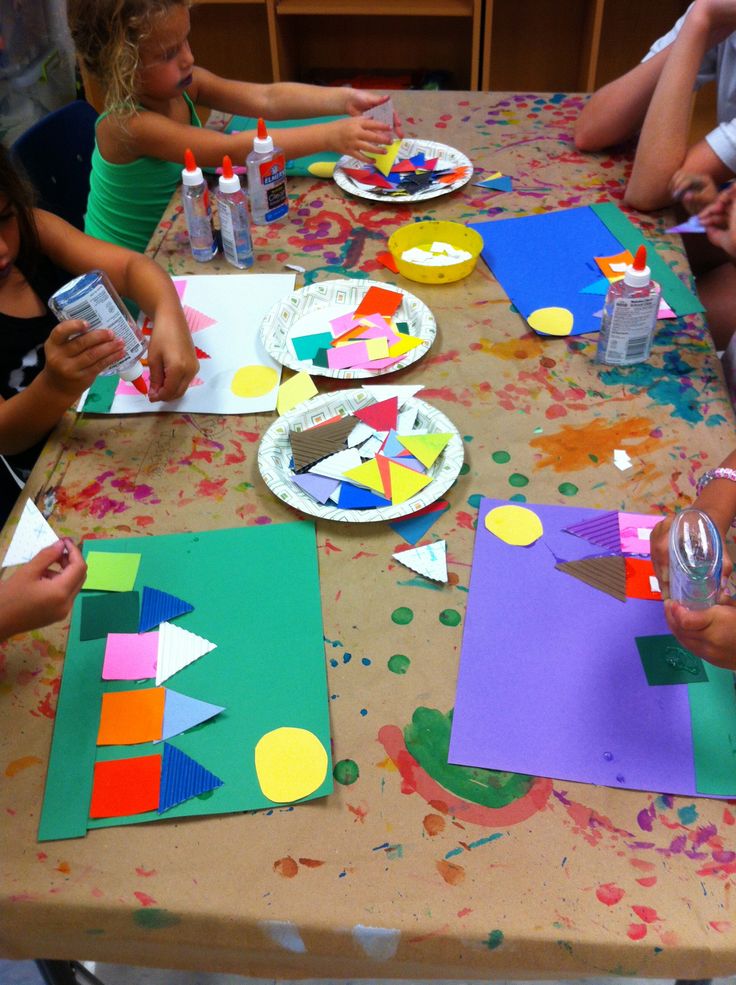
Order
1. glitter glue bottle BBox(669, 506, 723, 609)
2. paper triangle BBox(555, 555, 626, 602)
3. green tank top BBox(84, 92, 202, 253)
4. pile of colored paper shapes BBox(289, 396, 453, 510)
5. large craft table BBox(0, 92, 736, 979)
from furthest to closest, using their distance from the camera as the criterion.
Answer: green tank top BBox(84, 92, 202, 253), pile of colored paper shapes BBox(289, 396, 453, 510), paper triangle BBox(555, 555, 626, 602), glitter glue bottle BBox(669, 506, 723, 609), large craft table BBox(0, 92, 736, 979)

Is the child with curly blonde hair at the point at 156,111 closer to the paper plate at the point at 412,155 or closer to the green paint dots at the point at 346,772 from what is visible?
the paper plate at the point at 412,155

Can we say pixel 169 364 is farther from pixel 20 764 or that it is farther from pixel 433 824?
pixel 433 824

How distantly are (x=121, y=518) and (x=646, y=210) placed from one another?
103cm

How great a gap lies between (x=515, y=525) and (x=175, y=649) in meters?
0.38

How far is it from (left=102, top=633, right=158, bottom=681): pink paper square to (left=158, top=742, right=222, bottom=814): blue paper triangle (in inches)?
3.7

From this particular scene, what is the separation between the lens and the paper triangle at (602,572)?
0.81 meters

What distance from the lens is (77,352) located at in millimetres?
938

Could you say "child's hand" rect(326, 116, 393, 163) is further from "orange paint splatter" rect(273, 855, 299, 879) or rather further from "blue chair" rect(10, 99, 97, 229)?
"orange paint splatter" rect(273, 855, 299, 879)

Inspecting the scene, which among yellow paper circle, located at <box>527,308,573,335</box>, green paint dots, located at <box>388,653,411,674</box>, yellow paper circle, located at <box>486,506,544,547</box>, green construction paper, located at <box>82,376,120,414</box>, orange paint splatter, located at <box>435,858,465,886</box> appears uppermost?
yellow paper circle, located at <box>527,308,573,335</box>

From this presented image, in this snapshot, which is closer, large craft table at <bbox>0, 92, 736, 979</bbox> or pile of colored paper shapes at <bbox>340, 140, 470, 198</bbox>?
large craft table at <bbox>0, 92, 736, 979</bbox>

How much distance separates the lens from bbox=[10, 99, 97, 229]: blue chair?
1.57 m

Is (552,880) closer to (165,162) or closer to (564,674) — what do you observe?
(564,674)

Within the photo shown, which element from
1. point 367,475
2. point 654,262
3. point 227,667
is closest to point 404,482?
point 367,475

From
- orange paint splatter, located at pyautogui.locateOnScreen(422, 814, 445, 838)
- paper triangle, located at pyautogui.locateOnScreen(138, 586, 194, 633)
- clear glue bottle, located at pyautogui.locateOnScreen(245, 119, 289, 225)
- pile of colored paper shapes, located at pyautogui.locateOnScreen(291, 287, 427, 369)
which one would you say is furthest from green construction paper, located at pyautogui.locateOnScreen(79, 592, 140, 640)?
clear glue bottle, located at pyautogui.locateOnScreen(245, 119, 289, 225)
